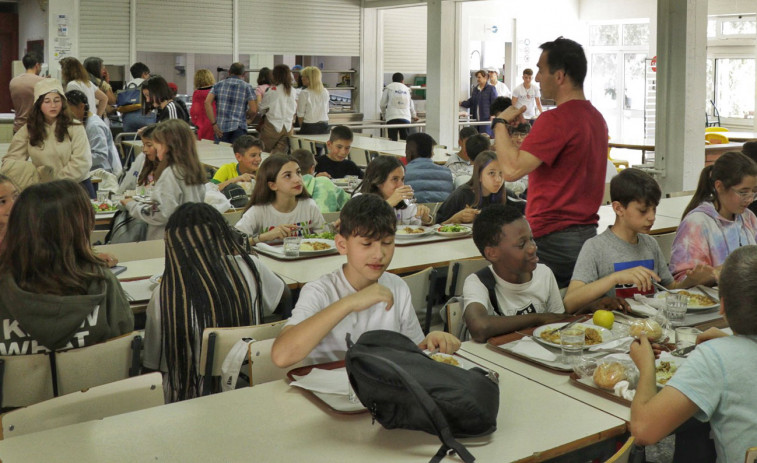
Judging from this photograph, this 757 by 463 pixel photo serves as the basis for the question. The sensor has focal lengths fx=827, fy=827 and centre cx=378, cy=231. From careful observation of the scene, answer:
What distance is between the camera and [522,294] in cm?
297

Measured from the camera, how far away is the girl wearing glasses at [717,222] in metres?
3.54

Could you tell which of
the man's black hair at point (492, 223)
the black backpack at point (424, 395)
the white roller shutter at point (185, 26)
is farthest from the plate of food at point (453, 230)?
the white roller shutter at point (185, 26)

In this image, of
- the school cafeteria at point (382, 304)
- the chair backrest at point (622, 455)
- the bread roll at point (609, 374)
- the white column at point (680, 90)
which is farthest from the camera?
the white column at point (680, 90)

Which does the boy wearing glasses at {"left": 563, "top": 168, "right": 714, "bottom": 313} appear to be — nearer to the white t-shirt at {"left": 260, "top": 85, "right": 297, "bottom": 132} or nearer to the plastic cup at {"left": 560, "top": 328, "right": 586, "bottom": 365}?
the plastic cup at {"left": 560, "top": 328, "right": 586, "bottom": 365}

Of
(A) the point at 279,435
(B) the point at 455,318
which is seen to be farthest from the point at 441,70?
(A) the point at 279,435

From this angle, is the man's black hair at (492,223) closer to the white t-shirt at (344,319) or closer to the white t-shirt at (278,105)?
the white t-shirt at (344,319)

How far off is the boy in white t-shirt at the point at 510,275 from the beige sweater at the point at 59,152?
364cm

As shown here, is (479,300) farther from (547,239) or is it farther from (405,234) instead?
(405,234)

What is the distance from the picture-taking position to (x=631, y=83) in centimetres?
1623

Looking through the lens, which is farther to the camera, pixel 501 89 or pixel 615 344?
pixel 501 89

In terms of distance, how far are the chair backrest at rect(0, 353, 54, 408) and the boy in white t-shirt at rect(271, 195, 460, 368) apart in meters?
0.73

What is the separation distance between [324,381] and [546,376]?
25.2 inches

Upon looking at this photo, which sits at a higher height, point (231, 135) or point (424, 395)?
point (231, 135)

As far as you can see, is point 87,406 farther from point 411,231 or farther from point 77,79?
point 77,79
